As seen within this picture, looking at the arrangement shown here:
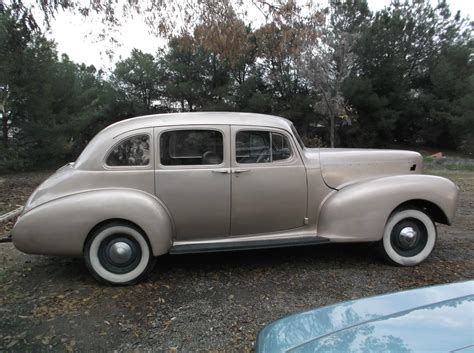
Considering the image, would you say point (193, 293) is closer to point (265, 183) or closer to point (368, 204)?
point (265, 183)

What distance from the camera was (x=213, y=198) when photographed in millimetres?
4609

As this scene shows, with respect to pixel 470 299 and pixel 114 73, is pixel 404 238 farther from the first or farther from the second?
pixel 114 73

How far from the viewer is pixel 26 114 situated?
16.7 metres

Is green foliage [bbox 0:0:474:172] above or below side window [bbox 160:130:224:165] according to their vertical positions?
above

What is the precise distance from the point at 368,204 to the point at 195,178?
1949mm

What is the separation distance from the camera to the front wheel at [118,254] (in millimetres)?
4375

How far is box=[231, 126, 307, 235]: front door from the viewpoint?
15.3ft

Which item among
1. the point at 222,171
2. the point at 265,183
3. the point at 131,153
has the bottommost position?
the point at 265,183

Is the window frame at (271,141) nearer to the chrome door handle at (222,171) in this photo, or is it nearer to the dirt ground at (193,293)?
the chrome door handle at (222,171)

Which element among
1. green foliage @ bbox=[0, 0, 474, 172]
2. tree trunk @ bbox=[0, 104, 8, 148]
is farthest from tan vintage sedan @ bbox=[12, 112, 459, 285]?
tree trunk @ bbox=[0, 104, 8, 148]

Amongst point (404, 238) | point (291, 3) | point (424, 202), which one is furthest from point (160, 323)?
point (291, 3)

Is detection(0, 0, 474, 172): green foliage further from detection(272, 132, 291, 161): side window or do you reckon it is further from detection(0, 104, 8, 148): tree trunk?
detection(272, 132, 291, 161): side window

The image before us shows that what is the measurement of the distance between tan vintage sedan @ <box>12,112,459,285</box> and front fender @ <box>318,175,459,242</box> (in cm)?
1

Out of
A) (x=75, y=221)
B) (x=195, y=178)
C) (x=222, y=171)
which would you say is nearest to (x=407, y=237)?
(x=222, y=171)
